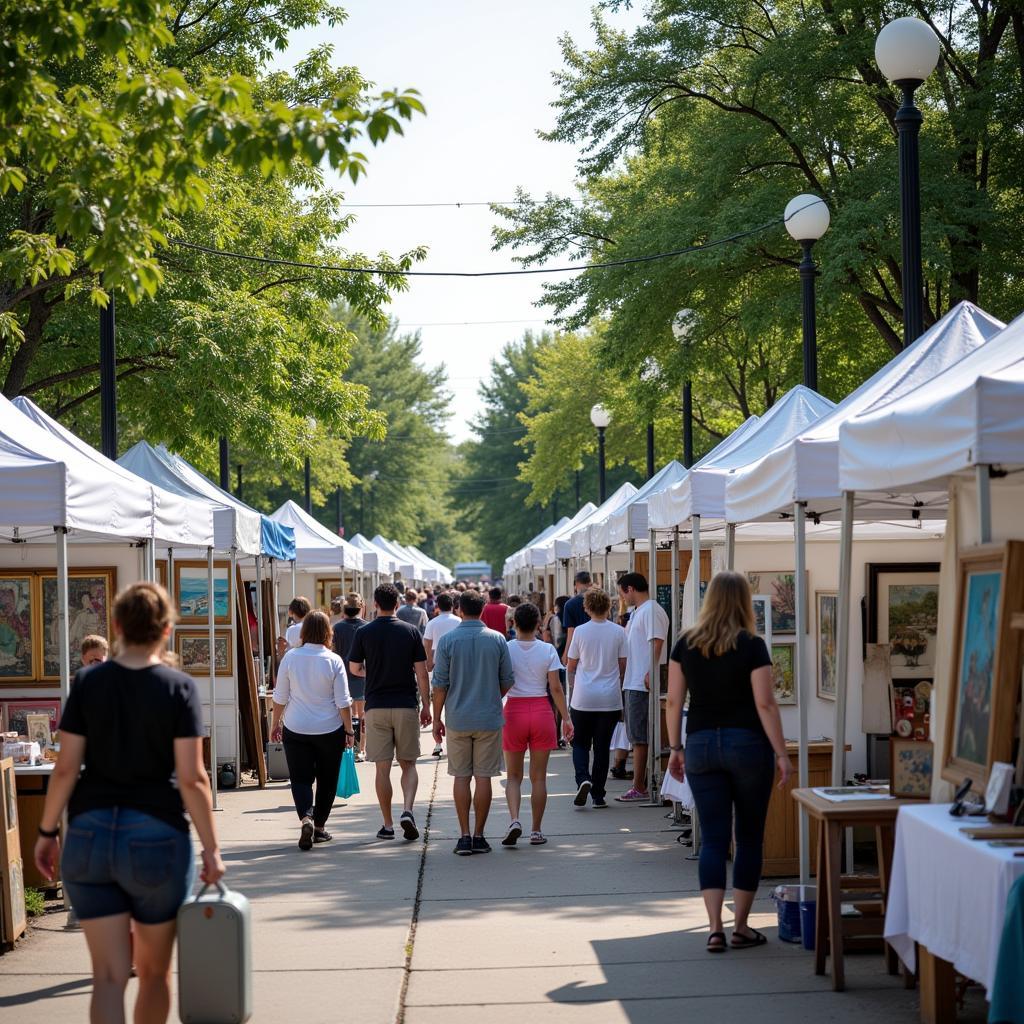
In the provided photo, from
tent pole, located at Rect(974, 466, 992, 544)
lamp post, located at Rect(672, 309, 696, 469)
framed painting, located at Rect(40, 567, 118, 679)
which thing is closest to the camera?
tent pole, located at Rect(974, 466, 992, 544)

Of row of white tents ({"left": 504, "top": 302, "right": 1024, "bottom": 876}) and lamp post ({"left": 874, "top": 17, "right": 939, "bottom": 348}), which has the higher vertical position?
lamp post ({"left": 874, "top": 17, "right": 939, "bottom": 348})

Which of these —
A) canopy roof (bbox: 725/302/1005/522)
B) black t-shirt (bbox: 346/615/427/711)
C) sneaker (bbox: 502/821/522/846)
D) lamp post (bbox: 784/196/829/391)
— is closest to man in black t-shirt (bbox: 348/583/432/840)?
black t-shirt (bbox: 346/615/427/711)

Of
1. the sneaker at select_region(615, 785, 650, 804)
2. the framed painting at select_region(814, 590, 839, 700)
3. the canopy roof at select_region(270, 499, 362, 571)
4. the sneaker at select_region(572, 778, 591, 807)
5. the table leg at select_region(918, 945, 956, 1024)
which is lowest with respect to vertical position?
the sneaker at select_region(615, 785, 650, 804)

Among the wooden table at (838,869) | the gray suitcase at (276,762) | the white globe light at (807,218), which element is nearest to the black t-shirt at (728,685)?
the wooden table at (838,869)

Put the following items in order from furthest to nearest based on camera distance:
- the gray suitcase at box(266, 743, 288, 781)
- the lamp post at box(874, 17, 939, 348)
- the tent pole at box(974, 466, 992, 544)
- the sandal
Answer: the gray suitcase at box(266, 743, 288, 781) < the lamp post at box(874, 17, 939, 348) < the sandal < the tent pole at box(974, 466, 992, 544)

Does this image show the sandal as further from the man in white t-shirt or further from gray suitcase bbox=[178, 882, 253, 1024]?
the man in white t-shirt

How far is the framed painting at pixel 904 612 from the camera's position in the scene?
10633 millimetres

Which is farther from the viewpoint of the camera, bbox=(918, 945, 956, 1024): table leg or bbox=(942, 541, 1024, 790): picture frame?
bbox=(918, 945, 956, 1024): table leg

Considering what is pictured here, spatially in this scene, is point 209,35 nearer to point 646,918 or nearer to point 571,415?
point 646,918

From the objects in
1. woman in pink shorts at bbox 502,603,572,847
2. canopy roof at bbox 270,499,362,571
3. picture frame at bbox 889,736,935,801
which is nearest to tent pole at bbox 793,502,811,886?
picture frame at bbox 889,736,935,801

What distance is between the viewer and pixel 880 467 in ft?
21.8

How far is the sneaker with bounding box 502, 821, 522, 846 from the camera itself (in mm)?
11477

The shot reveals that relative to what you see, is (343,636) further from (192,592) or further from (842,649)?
(842,649)

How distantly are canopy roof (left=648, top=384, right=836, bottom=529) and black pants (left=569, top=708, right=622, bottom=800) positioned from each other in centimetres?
195
